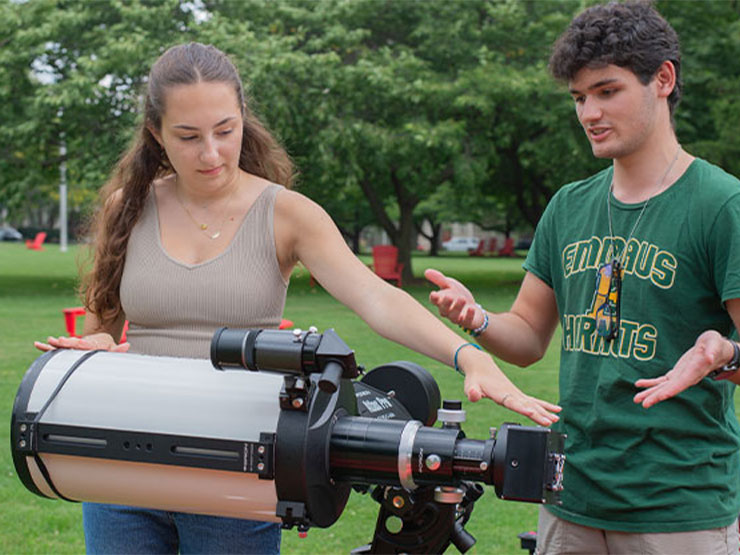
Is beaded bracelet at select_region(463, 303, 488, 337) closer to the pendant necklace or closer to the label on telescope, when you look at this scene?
the pendant necklace

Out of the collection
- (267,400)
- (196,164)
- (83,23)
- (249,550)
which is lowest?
A: (249,550)

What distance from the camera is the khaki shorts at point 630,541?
2463mm

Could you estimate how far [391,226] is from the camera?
1031 inches

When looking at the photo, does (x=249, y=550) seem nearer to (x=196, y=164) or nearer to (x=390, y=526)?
(x=390, y=526)

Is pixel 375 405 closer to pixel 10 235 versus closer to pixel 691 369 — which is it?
pixel 691 369

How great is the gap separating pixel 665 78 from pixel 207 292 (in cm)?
141

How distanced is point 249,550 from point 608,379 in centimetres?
110

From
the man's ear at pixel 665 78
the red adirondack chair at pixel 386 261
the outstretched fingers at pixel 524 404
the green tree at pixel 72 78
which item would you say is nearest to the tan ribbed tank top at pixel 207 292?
the outstretched fingers at pixel 524 404

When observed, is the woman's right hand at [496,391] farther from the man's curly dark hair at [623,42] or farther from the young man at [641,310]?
the man's curly dark hair at [623,42]

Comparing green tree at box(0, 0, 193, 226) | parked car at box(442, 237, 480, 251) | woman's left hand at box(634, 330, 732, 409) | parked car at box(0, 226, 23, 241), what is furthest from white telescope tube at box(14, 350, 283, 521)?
parked car at box(0, 226, 23, 241)

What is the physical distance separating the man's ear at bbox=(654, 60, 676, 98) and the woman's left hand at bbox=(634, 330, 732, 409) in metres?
0.76

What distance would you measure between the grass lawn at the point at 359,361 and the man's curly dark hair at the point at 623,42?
129cm

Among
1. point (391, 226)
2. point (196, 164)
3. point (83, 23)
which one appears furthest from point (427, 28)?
point (196, 164)

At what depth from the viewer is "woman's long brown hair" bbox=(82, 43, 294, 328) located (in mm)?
2695
